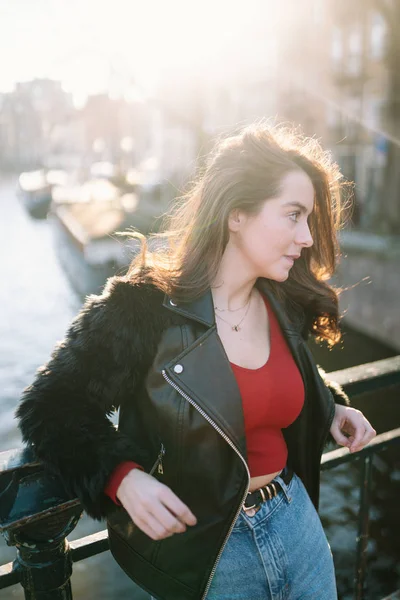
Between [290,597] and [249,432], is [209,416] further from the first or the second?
[290,597]

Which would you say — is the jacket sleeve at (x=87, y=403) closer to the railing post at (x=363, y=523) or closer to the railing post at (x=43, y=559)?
the railing post at (x=43, y=559)

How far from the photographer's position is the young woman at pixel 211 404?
1456 mm

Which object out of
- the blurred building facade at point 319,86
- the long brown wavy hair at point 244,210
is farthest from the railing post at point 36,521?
the blurred building facade at point 319,86

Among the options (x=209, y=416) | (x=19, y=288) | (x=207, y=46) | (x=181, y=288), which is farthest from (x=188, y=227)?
(x=207, y=46)

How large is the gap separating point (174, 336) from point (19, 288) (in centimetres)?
2065

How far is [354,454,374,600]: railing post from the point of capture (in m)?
2.21

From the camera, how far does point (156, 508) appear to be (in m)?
1.32

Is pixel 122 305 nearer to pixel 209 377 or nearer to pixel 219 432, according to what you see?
pixel 209 377

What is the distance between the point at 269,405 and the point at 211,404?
0.24 meters

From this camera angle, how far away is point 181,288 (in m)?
1.69

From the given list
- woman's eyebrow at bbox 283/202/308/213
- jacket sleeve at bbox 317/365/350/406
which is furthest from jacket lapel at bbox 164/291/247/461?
jacket sleeve at bbox 317/365/350/406

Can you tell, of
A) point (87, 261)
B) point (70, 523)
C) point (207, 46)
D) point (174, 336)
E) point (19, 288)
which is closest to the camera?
point (70, 523)

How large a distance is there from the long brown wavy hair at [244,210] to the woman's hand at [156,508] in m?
0.54

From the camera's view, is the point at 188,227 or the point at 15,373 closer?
the point at 188,227
